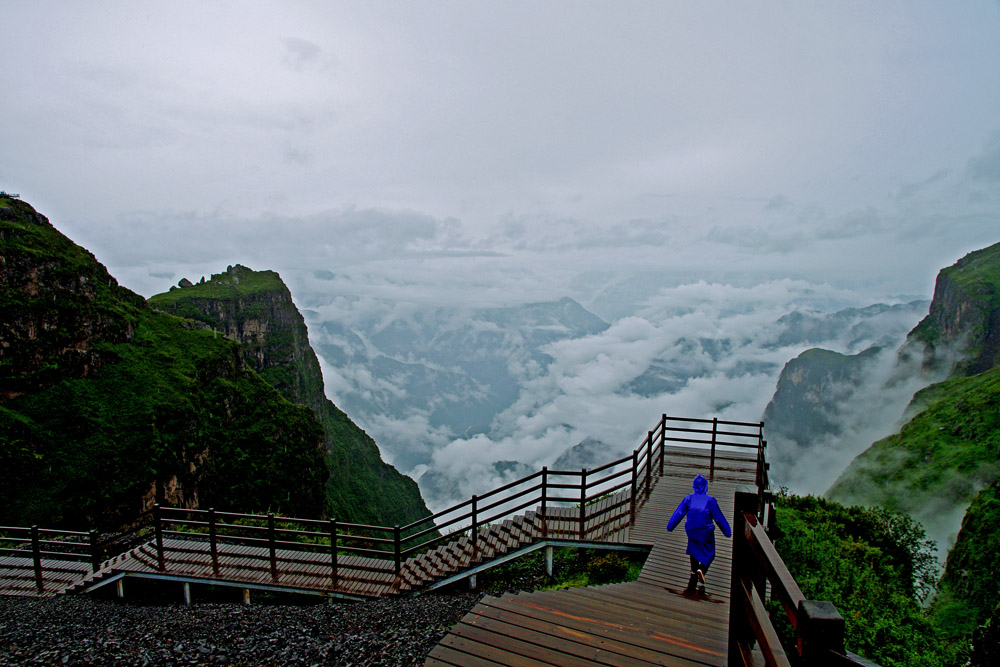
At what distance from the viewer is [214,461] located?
40750 mm

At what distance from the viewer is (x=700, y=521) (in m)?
6.64

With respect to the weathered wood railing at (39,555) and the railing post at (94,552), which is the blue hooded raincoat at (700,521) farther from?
the weathered wood railing at (39,555)

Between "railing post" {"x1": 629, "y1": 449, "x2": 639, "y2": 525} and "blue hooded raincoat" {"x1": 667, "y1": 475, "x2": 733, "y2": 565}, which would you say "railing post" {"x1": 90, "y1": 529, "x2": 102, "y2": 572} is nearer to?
"railing post" {"x1": 629, "y1": 449, "x2": 639, "y2": 525}

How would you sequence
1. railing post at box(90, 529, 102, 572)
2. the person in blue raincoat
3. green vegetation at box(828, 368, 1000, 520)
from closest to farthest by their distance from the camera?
the person in blue raincoat, railing post at box(90, 529, 102, 572), green vegetation at box(828, 368, 1000, 520)

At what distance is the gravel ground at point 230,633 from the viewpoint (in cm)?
675

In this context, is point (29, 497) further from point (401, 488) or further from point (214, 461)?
point (401, 488)

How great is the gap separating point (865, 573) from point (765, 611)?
356 inches

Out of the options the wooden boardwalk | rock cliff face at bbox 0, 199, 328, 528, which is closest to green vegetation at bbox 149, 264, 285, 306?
rock cliff face at bbox 0, 199, 328, 528

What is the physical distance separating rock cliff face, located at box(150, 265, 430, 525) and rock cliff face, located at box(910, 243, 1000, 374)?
96.8m

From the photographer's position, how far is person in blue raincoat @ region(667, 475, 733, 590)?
6617mm

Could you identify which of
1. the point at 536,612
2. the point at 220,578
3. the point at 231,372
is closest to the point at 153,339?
the point at 231,372

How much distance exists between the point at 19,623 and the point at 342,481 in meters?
70.1

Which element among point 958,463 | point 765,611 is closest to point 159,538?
point 765,611

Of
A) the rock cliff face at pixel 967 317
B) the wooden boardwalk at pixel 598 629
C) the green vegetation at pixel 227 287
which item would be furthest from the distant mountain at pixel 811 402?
the wooden boardwalk at pixel 598 629
